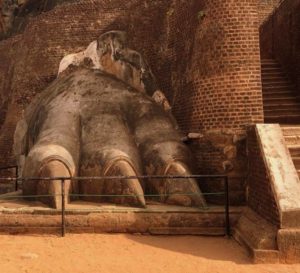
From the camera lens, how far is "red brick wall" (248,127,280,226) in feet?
21.4

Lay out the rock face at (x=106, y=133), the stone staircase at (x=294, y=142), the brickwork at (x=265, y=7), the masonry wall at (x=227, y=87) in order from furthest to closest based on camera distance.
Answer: the brickwork at (x=265, y=7) → the masonry wall at (x=227, y=87) → the rock face at (x=106, y=133) → the stone staircase at (x=294, y=142)

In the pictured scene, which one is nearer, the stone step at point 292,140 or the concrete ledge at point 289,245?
the concrete ledge at point 289,245

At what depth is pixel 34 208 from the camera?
782 centimetres

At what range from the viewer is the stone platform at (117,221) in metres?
7.56

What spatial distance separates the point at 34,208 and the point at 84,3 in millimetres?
9249

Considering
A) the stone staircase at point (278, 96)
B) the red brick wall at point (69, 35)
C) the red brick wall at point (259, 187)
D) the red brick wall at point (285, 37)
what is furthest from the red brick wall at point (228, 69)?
the red brick wall at point (285, 37)

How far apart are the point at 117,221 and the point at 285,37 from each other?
949cm

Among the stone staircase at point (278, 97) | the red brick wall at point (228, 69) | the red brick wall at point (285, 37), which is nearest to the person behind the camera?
the red brick wall at point (228, 69)

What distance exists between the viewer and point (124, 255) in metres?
6.48

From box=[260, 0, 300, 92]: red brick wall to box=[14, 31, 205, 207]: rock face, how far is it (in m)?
4.67

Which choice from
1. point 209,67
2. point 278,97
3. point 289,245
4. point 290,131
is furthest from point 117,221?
point 278,97

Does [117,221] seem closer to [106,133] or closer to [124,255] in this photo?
[124,255]

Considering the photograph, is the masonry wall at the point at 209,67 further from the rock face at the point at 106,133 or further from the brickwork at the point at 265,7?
the brickwork at the point at 265,7

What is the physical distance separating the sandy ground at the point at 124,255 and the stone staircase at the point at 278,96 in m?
5.13
